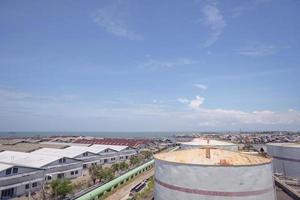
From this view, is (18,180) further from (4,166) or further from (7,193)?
(4,166)

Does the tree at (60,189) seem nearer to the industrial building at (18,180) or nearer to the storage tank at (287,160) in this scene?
the industrial building at (18,180)

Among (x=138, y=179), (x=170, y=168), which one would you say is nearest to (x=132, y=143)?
(x=138, y=179)

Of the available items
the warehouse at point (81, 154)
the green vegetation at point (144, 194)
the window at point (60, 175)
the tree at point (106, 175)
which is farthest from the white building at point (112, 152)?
the green vegetation at point (144, 194)

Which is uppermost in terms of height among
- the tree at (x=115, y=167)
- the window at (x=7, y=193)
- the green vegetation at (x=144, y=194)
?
the tree at (x=115, y=167)

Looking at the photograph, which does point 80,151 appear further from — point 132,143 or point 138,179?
point 132,143

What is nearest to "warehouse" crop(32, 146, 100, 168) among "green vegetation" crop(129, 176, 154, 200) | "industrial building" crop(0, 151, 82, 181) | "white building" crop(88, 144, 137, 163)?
"white building" crop(88, 144, 137, 163)

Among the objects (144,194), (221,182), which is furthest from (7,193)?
(221,182)
